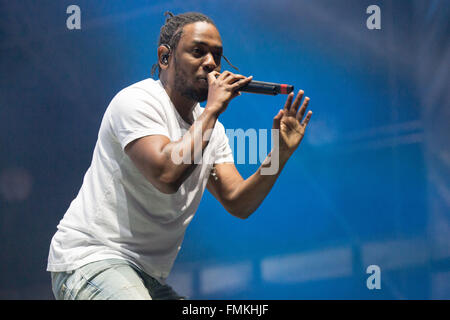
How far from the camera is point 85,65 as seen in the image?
2.60 m

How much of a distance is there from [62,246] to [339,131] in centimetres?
155

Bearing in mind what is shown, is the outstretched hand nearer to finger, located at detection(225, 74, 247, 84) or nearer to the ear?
finger, located at detection(225, 74, 247, 84)

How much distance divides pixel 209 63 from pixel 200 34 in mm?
112

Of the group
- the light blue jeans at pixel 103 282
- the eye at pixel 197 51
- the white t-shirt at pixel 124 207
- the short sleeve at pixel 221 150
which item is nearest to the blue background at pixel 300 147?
the short sleeve at pixel 221 150

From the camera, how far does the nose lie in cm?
162

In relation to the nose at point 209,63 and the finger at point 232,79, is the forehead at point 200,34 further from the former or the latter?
the finger at point 232,79

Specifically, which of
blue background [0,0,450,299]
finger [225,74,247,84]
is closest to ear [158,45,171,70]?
finger [225,74,247,84]

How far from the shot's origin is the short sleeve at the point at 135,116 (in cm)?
141

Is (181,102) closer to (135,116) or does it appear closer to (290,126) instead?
(135,116)

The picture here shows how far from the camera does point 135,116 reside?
1.43 m

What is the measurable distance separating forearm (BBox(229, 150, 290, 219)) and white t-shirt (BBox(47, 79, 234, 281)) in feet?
0.80
